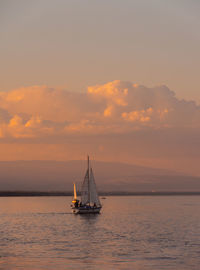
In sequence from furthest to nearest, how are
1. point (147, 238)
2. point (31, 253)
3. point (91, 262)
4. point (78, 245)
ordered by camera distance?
1. point (147, 238)
2. point (78, 245)
3. point (31, 253)
4. point (91, 262)

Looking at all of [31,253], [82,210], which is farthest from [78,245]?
[82,210]

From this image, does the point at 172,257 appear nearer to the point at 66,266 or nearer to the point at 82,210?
the point at 66,266

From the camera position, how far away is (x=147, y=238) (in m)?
78.8

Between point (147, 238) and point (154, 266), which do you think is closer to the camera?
point (154, 266)

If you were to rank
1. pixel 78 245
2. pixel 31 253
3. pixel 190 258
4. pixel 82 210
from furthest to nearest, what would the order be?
pixel 82 210
pixel 78 245
pixel 31 253
pixel 190 258

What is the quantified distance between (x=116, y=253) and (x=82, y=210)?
266 feet

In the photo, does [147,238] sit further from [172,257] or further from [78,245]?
[172,257]

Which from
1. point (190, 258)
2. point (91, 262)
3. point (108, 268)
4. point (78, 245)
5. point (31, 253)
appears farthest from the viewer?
point (78, 245)

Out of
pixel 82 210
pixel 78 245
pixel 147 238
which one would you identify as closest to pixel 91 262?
pixel 78 245

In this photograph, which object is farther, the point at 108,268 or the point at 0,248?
the point at 0,248

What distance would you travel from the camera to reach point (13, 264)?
163 ft

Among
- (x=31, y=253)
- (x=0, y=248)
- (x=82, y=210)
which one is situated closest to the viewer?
(x=31, y=253)

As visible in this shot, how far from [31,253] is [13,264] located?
975 cm

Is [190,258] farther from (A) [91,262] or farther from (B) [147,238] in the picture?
(B) [147,238]
